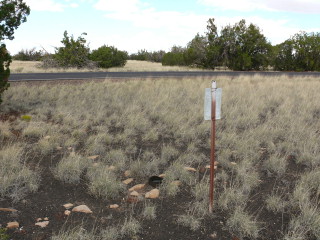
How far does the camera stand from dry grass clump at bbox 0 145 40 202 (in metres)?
4.47

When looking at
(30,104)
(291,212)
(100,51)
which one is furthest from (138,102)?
(100,51)

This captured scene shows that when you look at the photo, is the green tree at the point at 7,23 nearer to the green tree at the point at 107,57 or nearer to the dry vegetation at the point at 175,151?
the dry vegetation at the point at 175,151

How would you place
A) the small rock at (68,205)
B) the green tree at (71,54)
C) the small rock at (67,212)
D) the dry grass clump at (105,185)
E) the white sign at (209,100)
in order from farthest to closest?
the green tree at (71,54), the dry grass clump at (105,185), the small rock at (68,205), the small rock at (67,212), the white sign at (209,100)

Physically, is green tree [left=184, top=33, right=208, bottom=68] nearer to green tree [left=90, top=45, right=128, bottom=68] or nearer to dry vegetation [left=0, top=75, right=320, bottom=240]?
green tree [left=90, top=45, right=128, bottom=68]

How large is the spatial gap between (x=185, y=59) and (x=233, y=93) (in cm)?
2193

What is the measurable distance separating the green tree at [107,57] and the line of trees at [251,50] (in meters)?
8.38

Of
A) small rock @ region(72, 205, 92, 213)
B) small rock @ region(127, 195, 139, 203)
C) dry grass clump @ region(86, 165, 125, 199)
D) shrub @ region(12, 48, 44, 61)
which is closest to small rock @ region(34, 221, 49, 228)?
small rock @ region(72, 205, 92, 213)

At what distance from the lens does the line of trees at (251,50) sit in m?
30.0

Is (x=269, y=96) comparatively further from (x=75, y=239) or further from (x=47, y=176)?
(x=75, y=239)

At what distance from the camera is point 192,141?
735cm

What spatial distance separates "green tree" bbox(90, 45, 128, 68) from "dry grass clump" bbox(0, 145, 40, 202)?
23.5 meters

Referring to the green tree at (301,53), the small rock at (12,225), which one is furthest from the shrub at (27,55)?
the small rock at (12,225)

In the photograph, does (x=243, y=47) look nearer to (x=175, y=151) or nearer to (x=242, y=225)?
(x=175, y=151)

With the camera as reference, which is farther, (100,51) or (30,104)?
(100,51)
